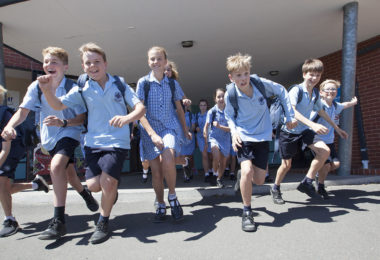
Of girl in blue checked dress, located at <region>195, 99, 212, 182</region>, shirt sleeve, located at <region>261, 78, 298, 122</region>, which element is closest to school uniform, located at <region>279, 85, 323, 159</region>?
shirt sleeve, located at <region>261, 78, 298, 122</region>

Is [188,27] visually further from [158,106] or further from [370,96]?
[370,96]

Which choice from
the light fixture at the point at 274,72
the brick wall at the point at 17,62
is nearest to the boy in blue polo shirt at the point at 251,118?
the light fixture at the point at 274,72

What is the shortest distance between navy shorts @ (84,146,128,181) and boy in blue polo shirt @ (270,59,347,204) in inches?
80.5

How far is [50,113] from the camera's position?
285cm

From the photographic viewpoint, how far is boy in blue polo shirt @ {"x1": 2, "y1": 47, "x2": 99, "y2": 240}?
254 cm

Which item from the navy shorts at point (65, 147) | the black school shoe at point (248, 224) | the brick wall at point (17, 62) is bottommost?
the black school shoe at point (248, 224)

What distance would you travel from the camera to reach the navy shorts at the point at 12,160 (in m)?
2.97

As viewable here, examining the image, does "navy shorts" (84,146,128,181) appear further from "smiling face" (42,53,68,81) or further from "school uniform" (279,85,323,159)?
"school uniform" (279,85,323,159)

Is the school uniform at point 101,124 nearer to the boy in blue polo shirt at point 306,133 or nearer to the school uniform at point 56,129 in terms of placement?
the school uniform at point 56,129

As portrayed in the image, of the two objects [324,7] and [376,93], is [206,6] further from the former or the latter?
[376,93]

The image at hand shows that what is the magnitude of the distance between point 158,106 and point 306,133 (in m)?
2.00

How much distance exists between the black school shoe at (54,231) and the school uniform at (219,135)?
10.3 ft

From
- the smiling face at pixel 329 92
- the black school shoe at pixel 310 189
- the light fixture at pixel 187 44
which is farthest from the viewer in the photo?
the light fixture at pixel 187 44

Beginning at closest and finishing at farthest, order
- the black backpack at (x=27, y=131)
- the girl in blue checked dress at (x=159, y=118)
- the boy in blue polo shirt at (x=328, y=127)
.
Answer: the girl in blue checked dress at (x=159, y=118), the black backpack at (x=27, y=131), the boy in blue polo shirt at (x=328, y=127)
